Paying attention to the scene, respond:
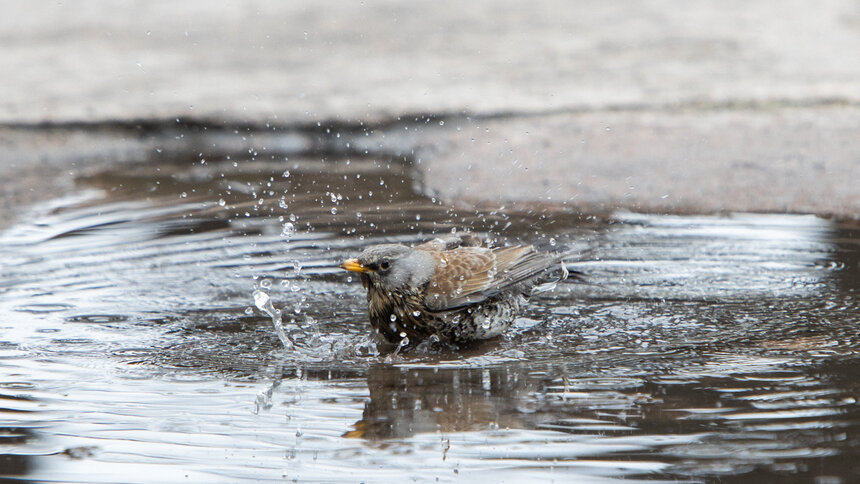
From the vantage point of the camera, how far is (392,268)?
5418 mm

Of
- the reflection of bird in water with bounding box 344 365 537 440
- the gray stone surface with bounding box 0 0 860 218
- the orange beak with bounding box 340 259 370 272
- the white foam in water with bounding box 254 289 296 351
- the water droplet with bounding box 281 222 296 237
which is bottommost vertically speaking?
the reflection of bird in water with bounding box 344 365 537 440

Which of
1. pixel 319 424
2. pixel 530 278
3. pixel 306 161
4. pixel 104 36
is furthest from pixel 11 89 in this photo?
pixel 319 424

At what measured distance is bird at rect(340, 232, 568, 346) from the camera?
17.8 ft

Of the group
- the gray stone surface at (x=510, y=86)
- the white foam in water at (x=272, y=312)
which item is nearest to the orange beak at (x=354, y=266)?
the white foam in water at (x=272, y=312)

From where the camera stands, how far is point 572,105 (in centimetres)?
1029

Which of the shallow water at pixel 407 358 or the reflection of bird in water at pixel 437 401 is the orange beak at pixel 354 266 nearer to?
the shallow water at pixel 407 358

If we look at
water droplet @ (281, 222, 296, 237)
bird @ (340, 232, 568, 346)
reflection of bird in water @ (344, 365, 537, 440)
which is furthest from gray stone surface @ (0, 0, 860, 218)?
reflection of bird in water @ (344, 365, 537, 440)

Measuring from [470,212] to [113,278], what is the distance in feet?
8.56

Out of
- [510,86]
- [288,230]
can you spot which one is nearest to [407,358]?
[288,230]

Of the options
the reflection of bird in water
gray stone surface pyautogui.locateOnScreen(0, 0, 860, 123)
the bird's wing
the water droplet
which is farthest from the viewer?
gray stone surface pyautogui.locateOnScreen(0, 0, 860, 123)

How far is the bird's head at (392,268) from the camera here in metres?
A: 5.37

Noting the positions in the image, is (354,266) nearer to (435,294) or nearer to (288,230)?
(435,294)

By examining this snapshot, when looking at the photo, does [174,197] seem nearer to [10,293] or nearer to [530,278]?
[10,293]

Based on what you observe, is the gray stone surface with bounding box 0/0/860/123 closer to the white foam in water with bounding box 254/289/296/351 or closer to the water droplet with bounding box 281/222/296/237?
the water droplet with bounding box 281/222/296/237
